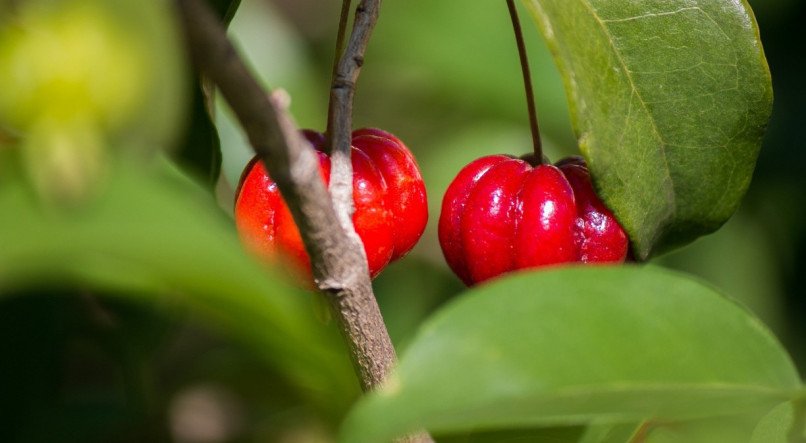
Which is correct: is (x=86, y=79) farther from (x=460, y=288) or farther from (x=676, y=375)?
(x=460, y=288)

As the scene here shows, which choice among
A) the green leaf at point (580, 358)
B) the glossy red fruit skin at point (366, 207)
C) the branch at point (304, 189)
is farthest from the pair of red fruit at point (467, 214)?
the green leaf at point (580, 358)

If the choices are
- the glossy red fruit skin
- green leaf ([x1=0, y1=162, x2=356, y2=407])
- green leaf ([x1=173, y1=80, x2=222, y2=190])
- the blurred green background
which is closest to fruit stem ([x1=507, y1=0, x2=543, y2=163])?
the glossy red fruit skin

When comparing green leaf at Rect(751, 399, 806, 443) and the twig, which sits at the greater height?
the twig

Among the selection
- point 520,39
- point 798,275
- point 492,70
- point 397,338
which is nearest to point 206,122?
point 520,39

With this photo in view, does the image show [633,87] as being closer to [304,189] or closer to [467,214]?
[467,214]

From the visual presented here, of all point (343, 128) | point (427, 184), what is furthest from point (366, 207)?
point (427, 184)

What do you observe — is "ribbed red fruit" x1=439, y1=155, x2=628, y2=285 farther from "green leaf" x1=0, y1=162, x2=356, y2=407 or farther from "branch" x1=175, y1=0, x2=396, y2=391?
"green leaf" x1=0, y1=162, x2=356, y2=407
